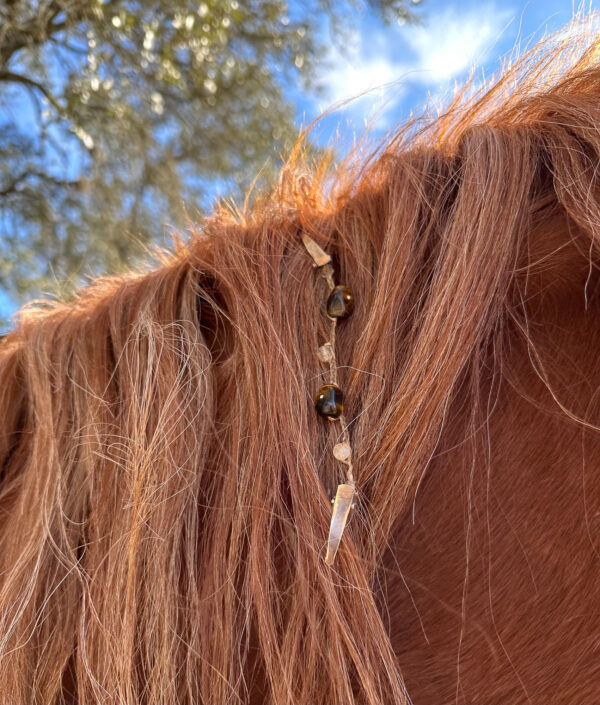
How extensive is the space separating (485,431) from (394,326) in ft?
0.34

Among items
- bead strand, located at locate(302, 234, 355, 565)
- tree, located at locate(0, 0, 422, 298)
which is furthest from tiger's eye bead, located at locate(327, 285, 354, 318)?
tree, located at locate(0, 0, 422, 298)

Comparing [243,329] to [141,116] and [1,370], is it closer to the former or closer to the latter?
[1,370]

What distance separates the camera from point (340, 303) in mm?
479

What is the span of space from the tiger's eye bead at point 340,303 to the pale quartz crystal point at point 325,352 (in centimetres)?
3

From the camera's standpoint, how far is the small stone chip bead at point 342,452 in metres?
0.43

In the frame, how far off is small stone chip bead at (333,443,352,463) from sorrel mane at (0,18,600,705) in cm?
1

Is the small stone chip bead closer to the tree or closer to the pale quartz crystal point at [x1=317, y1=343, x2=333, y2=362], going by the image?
the pale quartz crystal point at [x1=317, y1=343, x2=333, y2=362]

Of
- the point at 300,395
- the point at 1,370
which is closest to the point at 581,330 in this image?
the point at 300,395

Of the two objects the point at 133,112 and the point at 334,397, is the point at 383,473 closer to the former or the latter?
the point at 334,397

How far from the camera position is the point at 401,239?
46 centimetres

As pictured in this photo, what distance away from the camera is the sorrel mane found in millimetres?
394

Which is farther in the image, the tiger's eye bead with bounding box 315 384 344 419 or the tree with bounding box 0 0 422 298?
the tree with bounding box 0 0 422 298

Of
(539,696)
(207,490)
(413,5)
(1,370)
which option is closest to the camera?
(539,696)

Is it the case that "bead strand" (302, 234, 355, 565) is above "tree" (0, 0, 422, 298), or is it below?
below
